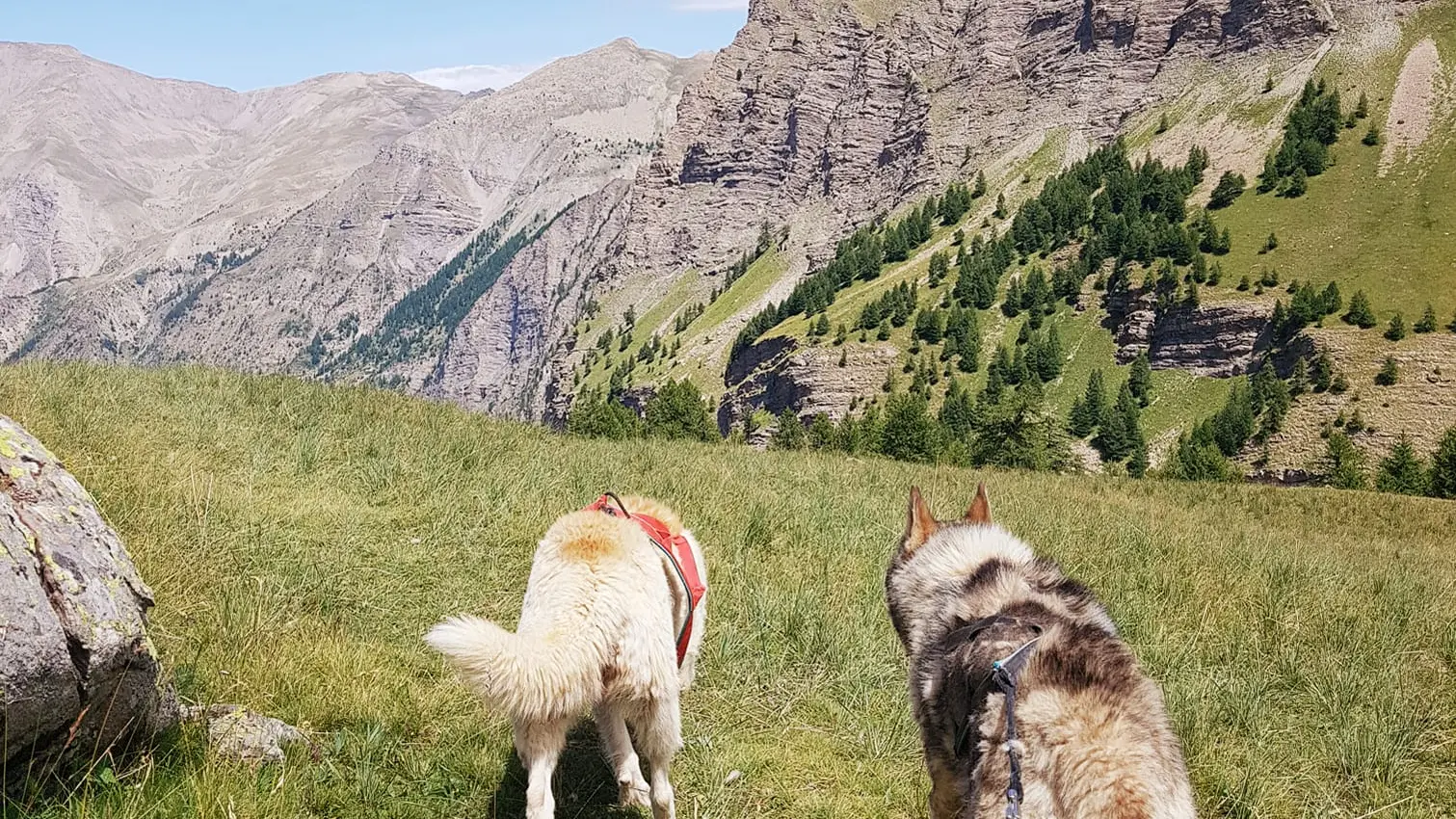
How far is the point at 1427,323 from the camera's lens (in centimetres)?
8888

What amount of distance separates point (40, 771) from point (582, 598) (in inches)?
78.0

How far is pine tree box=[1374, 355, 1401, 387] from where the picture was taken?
282 ft

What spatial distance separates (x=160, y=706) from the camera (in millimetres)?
3207

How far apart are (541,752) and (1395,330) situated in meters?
118

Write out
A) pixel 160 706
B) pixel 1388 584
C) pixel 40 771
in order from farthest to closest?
pixel 1388 584, pixel 160 706, pixel 40 771

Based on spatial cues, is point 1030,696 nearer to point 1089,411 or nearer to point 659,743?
point 659,743

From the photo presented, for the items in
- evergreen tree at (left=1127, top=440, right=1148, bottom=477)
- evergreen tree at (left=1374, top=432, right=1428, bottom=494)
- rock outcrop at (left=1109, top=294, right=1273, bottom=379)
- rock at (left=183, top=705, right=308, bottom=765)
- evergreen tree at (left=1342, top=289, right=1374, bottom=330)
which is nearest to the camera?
rock at (left=183, top=705, right=308, bottom=765)

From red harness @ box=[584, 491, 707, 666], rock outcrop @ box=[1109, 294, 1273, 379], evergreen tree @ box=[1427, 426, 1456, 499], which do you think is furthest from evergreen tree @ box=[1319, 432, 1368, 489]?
red harness @ box=[584, 491, 707, 666]

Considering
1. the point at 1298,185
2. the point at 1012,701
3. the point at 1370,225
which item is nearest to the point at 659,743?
the point at 1012,701

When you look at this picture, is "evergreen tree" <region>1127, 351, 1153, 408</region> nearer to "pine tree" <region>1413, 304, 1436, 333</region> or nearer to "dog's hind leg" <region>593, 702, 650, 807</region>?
"pine tree" <region>1413, 304, 1436, 333</region>

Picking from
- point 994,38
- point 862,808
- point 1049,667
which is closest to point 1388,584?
point 862,808

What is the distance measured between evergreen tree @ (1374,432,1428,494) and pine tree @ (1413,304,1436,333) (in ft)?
102

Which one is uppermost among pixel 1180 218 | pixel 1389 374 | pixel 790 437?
pixel 1180 218

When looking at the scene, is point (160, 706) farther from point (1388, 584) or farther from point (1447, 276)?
point (1447, 276)
